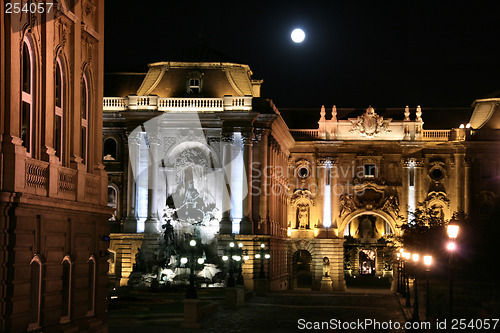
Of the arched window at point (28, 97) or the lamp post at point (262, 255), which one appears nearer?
the arched window at point (28, 97)

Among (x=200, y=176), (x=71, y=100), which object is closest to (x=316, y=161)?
(x=200, y=176)

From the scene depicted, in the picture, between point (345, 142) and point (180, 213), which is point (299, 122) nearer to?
point (345, 142)

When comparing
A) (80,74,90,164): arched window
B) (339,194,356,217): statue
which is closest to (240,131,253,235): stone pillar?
(339,194,356,217): statue

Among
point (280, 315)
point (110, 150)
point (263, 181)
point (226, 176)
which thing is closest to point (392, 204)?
point (263, 181)

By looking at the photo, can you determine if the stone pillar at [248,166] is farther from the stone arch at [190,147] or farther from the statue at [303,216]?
the statue at [303,216]

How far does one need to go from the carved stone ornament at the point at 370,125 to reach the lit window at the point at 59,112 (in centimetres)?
7262

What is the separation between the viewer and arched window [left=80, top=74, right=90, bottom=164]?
101ft

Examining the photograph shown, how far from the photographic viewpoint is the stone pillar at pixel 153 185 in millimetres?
76250

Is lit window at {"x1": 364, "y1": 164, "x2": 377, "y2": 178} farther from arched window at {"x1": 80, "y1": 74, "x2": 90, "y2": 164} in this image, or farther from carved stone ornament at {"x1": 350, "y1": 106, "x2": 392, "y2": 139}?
arched window at {"x1": 80, "y1": 74, "x2": 90, "y2": 164}

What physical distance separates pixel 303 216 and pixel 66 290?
235 feet

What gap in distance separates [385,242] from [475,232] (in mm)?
34086

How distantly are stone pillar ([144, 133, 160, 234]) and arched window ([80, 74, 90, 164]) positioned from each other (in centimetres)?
4562

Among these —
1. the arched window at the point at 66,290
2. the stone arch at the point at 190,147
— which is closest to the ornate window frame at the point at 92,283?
the arched window at the point at 66,290

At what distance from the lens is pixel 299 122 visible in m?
106
